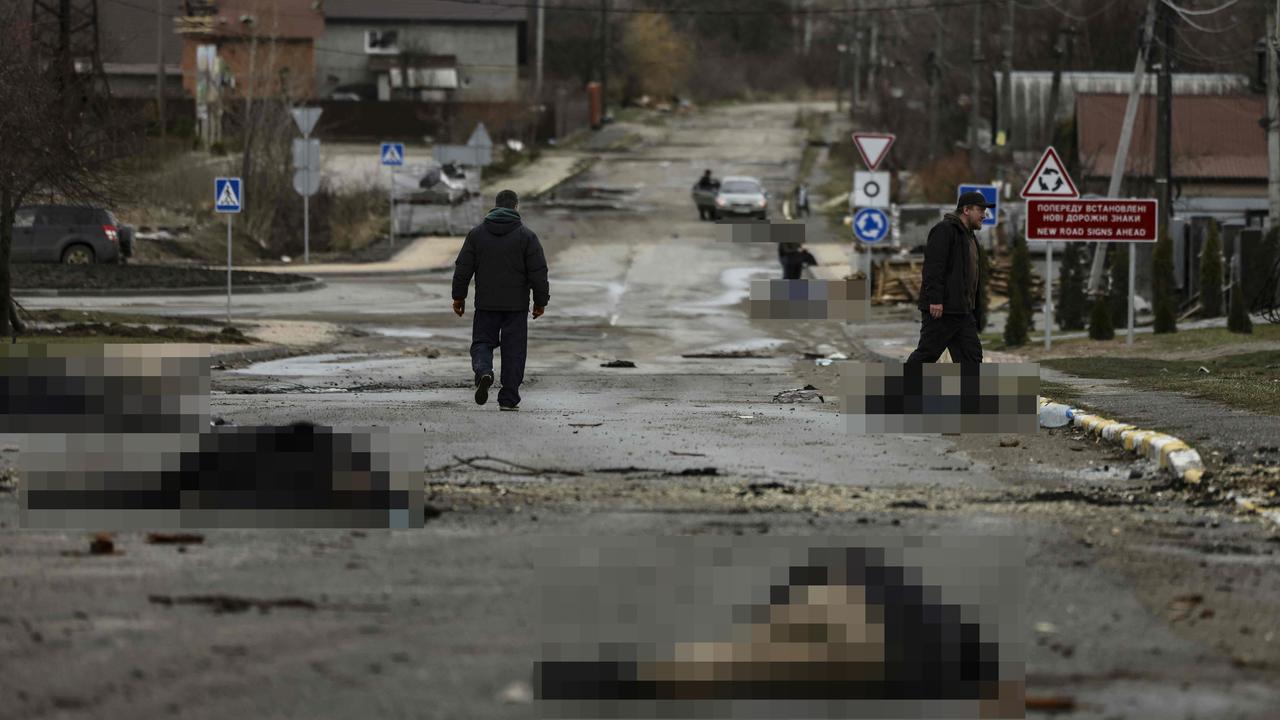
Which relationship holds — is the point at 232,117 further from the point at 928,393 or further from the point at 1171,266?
the point at 928,393

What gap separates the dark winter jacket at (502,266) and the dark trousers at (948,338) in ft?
10.4

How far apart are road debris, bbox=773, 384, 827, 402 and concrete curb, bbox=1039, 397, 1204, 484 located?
2.62 meters

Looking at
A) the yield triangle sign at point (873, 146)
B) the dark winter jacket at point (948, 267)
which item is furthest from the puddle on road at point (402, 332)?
the dark winter jacket at point (948, 267)

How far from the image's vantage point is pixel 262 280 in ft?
137

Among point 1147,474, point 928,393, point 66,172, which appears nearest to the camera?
point 1147,474

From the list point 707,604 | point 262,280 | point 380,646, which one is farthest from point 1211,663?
point 262,280

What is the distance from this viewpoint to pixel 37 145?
25.1 meters

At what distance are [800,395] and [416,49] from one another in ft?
261

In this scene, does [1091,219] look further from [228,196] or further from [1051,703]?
[1051,703]

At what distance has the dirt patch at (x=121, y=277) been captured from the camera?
1521 inches

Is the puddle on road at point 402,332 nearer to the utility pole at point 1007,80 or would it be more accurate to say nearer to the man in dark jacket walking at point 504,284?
the man in dark jacket walking at point 504,284

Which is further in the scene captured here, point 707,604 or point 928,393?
point 928,393

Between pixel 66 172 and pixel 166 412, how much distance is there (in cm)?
1286

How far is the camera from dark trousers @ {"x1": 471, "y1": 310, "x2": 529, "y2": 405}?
16609mm
